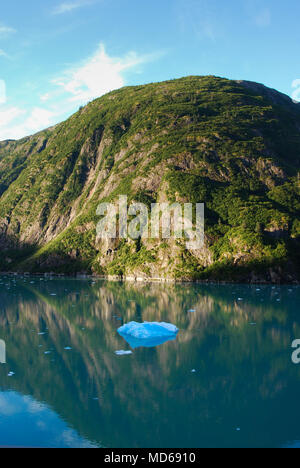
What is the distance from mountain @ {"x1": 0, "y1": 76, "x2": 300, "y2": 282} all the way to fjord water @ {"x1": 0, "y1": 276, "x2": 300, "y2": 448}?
37.6 meters

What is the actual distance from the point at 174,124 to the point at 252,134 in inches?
906

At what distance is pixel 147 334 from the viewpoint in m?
30.7

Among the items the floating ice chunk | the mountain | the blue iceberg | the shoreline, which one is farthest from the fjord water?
the mountain

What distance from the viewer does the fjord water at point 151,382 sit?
16.2 m

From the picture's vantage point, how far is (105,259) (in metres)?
98.2

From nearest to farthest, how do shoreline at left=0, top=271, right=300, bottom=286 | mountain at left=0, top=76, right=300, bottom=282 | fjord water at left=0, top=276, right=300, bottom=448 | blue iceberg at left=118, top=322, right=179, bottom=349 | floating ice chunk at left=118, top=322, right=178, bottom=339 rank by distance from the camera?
1. fjord water at left=0, top=276, right=300, bottom=448
2. blue iceberg at left=118, top=322, right=179, bottom=349
3. floating ice chunk at left=118, top=322, right=178, bottom=339
4. shoreline at left=0, top=271, right=300, bottom=286
5. mountain at left=0, top=76, right=300, bottom=282

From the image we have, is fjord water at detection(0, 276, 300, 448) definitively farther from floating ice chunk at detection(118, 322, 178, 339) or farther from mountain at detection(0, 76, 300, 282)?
mountain at detection(0, 76, 300, 282)

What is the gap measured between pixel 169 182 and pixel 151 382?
259 feet

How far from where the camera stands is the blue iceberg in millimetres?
30103

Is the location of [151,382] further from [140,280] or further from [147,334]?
[140,280]

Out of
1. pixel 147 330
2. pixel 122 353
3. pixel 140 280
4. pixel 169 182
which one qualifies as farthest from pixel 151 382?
pixel 169 182

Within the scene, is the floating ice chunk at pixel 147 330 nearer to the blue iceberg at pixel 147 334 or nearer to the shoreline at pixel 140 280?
the blue iceberg at pixel 147 334

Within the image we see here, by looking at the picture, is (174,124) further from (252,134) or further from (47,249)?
(47,249)

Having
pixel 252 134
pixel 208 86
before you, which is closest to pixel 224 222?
pixel 252 134
